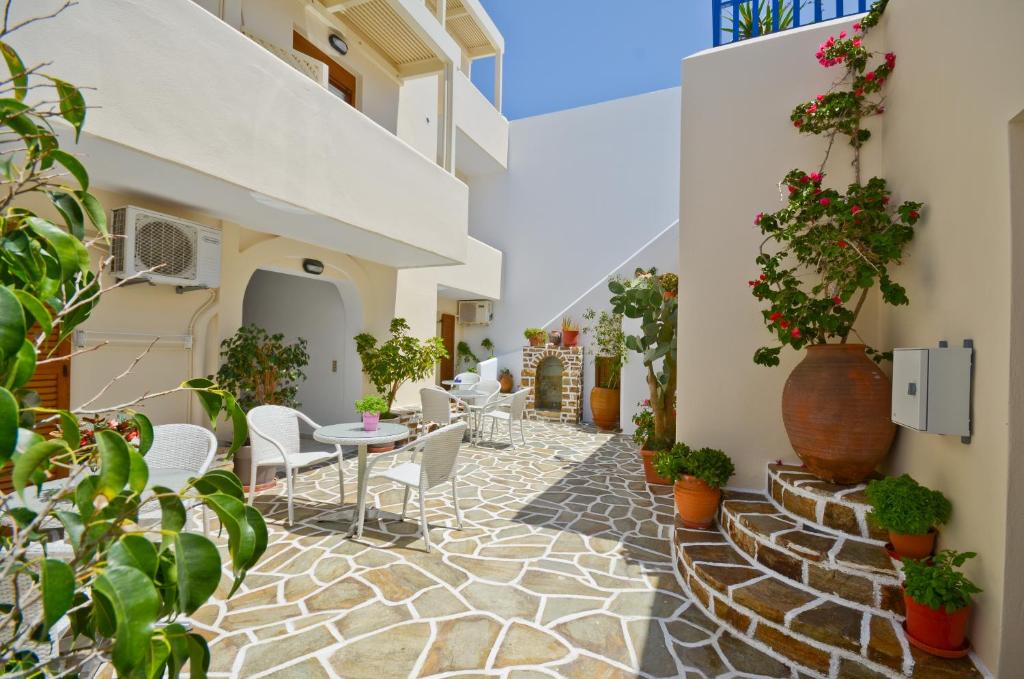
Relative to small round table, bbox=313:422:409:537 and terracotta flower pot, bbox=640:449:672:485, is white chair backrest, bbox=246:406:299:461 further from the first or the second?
terracotta flower pot, bbox=640:449:672:485

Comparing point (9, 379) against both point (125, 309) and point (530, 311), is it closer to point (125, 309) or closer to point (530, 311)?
point (125, 309)

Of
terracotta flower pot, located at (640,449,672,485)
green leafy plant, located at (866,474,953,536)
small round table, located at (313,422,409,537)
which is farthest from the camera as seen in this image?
terracotta flower pot, located at (640,449,672,485)

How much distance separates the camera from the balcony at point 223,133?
10.4ft

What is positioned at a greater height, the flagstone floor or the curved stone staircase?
the curved stone staircase

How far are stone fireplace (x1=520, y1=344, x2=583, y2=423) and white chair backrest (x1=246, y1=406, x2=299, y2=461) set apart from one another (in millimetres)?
6890

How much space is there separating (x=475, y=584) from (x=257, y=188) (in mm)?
3661

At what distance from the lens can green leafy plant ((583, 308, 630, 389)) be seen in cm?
993

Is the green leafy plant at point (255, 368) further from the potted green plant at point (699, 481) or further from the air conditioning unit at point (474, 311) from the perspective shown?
the air conditioning unit at point (474, 311)

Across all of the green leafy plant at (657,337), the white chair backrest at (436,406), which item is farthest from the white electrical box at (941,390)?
the white chair backrest at (436,406)

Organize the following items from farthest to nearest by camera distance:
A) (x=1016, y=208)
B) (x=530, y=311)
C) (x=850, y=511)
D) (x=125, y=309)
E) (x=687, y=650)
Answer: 1. (x=530, y=311)
2. (x=125, y=309)
3. (x=850, y=511)
4. (x=687, y=650)
5. (x=1016, y=208)

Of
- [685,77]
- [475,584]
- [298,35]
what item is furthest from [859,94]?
[298,35]

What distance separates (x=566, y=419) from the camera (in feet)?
35.8

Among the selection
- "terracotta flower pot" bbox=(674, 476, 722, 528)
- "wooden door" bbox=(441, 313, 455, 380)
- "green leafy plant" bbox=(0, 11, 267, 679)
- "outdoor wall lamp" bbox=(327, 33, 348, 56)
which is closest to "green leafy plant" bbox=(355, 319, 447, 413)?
"outdoor wall lamp" bbox=(327, 33, 348, 56)

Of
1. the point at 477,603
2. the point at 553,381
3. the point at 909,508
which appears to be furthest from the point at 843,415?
the point at 553,381
